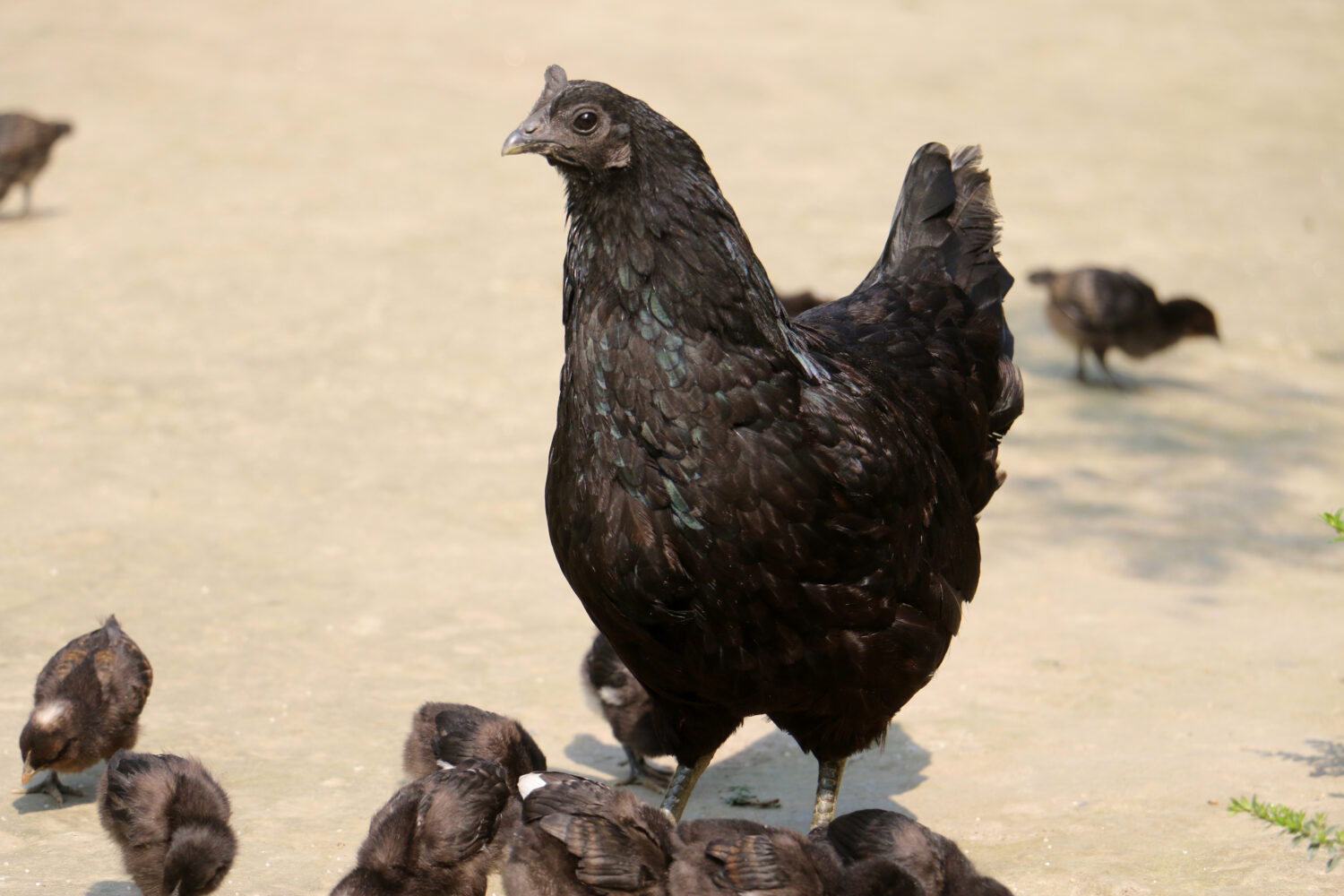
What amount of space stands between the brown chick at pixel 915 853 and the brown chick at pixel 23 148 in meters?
10.7

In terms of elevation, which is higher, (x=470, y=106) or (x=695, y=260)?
(x=470, y=106)

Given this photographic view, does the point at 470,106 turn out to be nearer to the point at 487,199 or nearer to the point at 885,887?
the point at 487,199

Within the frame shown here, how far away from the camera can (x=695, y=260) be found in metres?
3.89

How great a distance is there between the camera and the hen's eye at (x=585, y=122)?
3859 millimetres

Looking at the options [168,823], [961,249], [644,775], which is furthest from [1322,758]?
[168,823]

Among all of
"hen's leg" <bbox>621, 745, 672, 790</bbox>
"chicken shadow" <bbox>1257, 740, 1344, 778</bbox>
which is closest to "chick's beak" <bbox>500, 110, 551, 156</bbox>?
"hen's leg" <bbox>621, 745, 672, 790</bbox>

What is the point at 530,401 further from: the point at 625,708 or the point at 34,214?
the point at 34,214

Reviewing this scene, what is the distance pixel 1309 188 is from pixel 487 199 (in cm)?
861

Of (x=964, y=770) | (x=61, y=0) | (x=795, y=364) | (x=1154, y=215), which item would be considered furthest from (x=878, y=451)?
(x=61, y=0)

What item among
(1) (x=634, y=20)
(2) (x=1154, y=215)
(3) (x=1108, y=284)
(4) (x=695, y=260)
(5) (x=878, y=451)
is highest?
(1) (x=634, y=20)

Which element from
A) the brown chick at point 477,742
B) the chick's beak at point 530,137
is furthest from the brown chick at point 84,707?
the chick's beak at point 530,137

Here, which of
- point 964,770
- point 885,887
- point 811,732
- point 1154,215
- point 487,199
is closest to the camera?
point 885,887

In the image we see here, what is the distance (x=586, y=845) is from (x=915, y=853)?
3.02 ft

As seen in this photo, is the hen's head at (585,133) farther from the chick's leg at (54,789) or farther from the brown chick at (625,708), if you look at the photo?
the chick's leg at (54,789)
